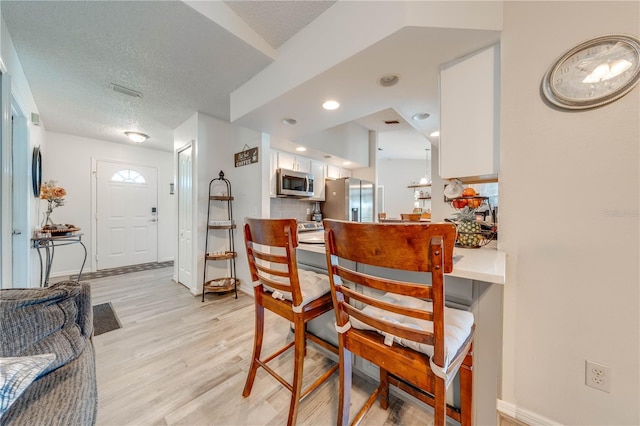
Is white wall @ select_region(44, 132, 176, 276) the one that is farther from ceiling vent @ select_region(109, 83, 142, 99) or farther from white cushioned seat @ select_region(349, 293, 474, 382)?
white cushioned seat @ select_region(349, 293, 474, 382)

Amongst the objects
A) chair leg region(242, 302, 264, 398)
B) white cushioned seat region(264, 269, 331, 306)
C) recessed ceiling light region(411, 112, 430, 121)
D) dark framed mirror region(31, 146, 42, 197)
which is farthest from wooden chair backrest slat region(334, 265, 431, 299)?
dark framed mirror region(31, 146, 42, 197)

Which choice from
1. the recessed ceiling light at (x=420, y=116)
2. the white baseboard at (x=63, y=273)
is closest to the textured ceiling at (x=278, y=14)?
the recessed ceiling light at (x=420, y=116)

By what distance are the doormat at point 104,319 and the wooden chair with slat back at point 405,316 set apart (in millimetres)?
2455

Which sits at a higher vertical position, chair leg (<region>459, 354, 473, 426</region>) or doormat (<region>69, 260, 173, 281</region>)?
chair leg (<region>459, 354, 473, 426</region>)

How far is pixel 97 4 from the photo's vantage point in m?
1.50

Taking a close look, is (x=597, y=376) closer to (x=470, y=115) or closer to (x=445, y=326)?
(x=445, y=326)

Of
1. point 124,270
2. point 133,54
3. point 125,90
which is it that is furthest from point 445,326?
point 124,270

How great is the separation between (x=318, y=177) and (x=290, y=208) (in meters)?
0.80

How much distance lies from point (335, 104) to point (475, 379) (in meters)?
2.20

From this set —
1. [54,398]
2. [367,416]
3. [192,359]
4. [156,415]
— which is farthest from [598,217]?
[192,359]

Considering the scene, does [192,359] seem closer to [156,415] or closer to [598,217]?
[156,415]

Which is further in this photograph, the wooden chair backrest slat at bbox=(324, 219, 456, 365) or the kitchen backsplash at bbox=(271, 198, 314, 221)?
the kitchen backsplash at bbox=(271, 198, 314, 221)

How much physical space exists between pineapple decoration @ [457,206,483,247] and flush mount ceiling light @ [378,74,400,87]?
1.10 m

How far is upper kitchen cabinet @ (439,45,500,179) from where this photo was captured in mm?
1378
